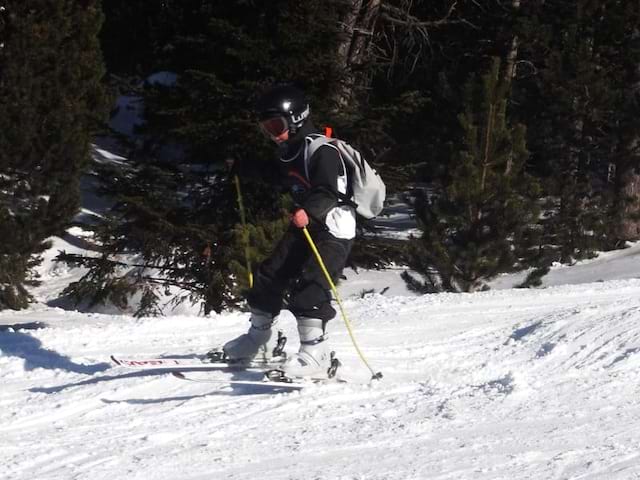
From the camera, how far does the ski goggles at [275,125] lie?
5.85 metres

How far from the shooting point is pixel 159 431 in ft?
16.9

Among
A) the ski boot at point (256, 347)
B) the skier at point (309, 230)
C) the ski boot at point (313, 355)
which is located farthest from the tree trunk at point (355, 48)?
the ski boot at point (313, 355)

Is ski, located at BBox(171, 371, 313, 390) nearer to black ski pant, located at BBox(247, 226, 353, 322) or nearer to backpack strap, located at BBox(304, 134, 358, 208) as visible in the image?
black ski pant, located at BBox(247, 226, 353, 322)

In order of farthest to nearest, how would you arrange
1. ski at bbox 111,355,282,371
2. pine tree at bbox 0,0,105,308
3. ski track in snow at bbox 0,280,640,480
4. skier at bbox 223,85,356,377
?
pine tree at bbox 0,0,105,308, ski at bbox 111,355,282,371, skier at bbox 223,85,356,377, ski track in snow at bbox 0,280,640,480

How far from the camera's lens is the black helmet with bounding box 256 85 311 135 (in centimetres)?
585

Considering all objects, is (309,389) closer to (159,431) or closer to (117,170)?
(159,431)

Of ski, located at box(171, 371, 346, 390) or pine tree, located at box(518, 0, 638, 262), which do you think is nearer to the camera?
ski, located at box(171, 371, 346, 390)

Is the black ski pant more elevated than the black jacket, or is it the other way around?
the black jacket

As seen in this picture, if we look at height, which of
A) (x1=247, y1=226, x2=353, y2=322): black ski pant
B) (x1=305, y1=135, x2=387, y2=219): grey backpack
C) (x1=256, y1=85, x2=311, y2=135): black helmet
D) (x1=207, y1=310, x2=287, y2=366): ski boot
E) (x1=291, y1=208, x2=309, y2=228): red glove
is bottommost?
(x1=207, y1=310, x2=287, y2=366): ski boot

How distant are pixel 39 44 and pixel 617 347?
8.09 meters

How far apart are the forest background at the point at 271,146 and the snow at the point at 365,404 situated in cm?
197

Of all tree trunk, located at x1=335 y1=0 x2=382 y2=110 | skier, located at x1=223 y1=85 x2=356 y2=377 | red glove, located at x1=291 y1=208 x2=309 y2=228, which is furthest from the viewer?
tree trunk, located at x1=335 y1=0 x2=382 y2=110

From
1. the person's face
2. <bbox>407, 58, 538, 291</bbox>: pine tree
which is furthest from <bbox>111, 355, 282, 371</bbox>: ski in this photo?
<bbox>407, 58, 538, 291</bbox>: pine tree

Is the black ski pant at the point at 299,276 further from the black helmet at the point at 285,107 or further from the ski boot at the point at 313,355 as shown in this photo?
the black helmet at the point at 285,107
